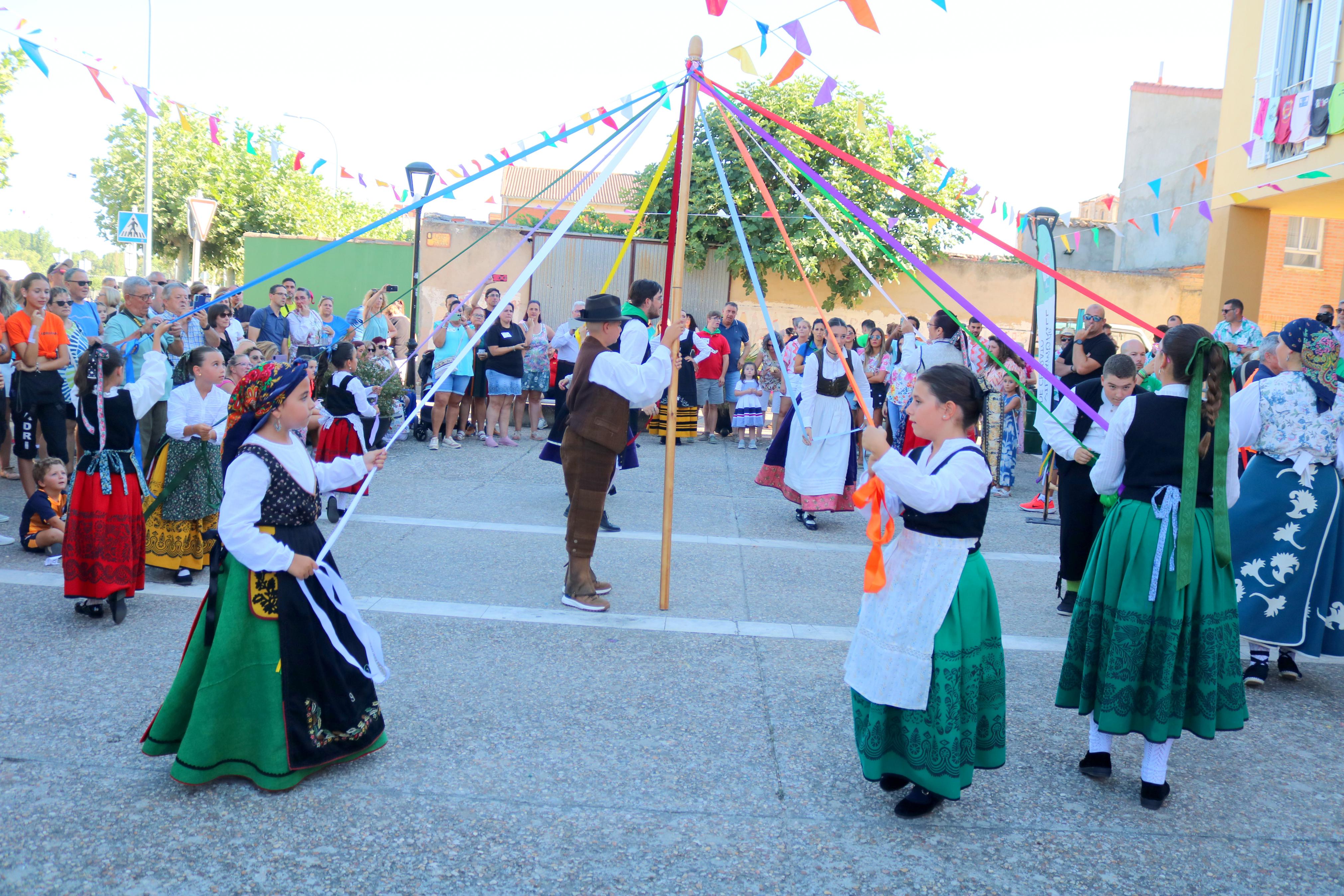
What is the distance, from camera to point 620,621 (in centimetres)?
518

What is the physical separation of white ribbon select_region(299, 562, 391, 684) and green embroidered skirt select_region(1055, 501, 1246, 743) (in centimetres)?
252

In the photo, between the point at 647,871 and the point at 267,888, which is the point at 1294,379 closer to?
the point at 647,871

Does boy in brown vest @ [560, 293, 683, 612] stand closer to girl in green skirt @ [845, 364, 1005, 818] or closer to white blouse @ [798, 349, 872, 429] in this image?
girl in green skirt @ [845, 364, 1005, 818]

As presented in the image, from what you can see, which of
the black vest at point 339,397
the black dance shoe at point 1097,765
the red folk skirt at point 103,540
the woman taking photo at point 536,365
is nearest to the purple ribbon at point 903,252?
the black dance shoe at point 1097,765

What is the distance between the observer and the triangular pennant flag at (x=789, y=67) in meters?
5.33

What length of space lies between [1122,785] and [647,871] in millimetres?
1821

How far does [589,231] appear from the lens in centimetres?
1816

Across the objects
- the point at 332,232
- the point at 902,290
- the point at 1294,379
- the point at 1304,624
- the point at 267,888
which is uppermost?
the point at 332,232

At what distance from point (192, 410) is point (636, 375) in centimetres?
257

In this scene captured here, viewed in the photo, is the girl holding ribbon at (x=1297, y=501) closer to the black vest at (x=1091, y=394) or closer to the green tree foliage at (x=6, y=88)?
the black vest at (x=1091, y=394)

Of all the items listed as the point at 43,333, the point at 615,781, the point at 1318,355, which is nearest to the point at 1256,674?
the point at 1318,355

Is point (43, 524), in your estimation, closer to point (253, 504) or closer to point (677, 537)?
point (253, 504)

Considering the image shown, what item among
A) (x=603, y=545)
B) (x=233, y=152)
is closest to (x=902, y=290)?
(x=603, y=545)

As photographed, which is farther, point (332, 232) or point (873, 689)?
point (332, 232)
